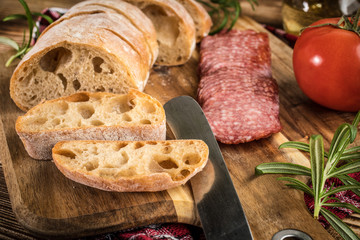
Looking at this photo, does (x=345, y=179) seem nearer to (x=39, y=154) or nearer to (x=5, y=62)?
(x=39, y=154)

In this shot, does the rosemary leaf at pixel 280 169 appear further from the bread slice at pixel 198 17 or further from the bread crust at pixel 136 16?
Answer: the bread slice at pixel 198 17

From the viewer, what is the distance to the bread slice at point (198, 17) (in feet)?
11.0

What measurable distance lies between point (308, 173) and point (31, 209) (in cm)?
140

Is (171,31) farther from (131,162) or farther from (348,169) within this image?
(348,169)

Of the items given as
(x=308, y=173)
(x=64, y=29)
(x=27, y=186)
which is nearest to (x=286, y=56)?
(x=308, y=173)

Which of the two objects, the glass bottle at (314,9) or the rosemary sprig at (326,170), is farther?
the glass bottle at (314,9)

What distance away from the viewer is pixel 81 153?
1957mm

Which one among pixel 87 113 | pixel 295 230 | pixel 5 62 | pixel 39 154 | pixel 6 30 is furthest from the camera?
pixel 6 30

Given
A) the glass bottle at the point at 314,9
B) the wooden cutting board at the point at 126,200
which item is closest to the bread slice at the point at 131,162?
the wooden cutting board at the point at 126,200

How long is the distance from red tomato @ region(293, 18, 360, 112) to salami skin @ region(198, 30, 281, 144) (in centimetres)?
26

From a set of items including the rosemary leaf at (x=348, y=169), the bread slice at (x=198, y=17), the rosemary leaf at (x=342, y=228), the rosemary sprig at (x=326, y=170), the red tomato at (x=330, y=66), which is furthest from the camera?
the bread slice at (x=198, y=17)

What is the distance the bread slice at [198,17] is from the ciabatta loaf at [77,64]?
0.99m

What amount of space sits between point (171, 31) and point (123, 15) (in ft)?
1.76

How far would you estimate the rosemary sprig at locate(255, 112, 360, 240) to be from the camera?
181 centimetres
